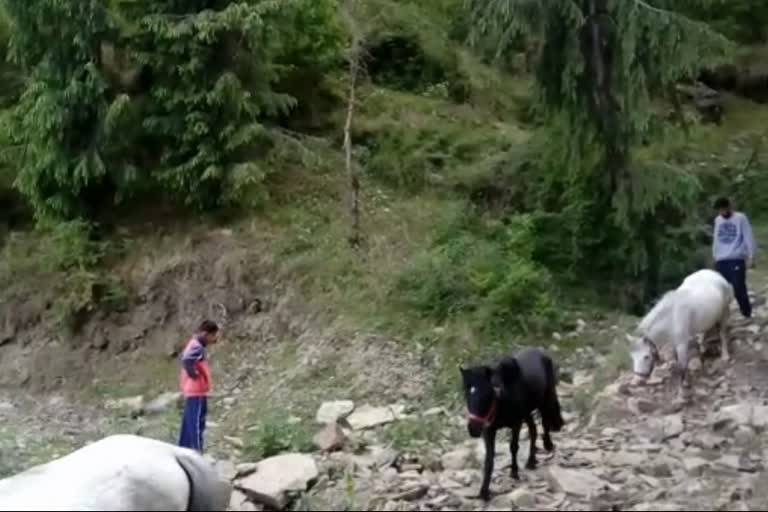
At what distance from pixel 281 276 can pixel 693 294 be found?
19.7 feet

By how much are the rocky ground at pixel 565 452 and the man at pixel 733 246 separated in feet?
1.71

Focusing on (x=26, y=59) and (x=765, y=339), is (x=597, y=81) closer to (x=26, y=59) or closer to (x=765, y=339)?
(x=765, y=339)

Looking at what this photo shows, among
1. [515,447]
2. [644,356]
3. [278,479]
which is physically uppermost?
[644,356]

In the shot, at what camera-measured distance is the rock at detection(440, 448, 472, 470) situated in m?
8.98

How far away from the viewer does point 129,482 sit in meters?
7.79

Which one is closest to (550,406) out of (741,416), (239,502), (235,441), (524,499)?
(524,499)

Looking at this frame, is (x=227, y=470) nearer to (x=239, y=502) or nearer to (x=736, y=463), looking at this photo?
(x=239, y=502)

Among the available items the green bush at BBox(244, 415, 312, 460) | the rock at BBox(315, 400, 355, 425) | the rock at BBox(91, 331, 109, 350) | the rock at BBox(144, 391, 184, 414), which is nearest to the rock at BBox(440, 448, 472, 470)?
the green bush at BBox(244, 415, 312, 460)

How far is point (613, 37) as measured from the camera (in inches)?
511

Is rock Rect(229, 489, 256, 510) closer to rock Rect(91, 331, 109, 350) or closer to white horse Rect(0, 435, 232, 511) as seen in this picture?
white horse Rect(0, 435, 232, 511)

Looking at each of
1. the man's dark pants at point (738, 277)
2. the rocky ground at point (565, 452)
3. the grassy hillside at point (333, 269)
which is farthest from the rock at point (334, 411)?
the man's dark pants at point (738, 277)

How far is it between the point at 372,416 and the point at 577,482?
3.68 metres

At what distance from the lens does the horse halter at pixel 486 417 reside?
7.78 meters

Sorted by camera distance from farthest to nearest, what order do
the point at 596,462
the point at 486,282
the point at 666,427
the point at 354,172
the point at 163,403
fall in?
the point at 354,172, the point at 163,403, the point at 486,282, the point at 666,427, the point at 596,462
